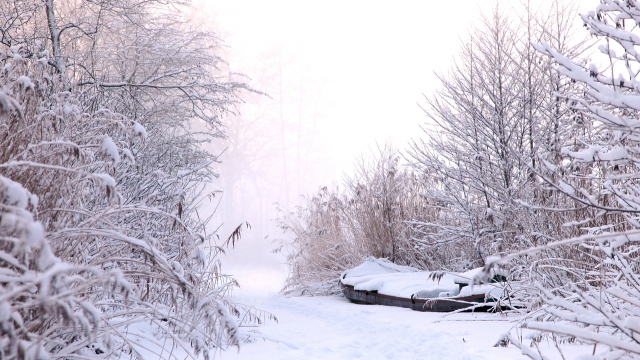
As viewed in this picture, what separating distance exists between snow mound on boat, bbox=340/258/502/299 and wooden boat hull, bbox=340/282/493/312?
0.17 feet

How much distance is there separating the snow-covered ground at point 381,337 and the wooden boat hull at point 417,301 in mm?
143

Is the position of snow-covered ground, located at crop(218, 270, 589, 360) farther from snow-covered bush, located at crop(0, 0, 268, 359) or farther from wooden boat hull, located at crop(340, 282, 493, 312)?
snow-covered bush, located at crop(0, 0, 268, 359)

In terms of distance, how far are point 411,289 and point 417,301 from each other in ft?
1.10

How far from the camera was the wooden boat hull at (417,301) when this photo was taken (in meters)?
5.06

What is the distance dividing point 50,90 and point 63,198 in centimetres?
199

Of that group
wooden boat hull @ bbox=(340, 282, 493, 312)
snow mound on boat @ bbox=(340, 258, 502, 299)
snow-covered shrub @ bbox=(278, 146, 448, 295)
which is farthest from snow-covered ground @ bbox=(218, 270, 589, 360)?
snow-covered shrub @ bbox=(278, 146, 448, 295)

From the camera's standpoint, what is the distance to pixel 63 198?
7.13 ft

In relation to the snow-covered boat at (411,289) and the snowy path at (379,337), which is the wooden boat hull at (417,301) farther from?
the snowy path at (379,337)

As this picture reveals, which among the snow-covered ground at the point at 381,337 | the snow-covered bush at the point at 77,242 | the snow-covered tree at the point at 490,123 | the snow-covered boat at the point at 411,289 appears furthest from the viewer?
the snow-covered tree at the point at 490,123

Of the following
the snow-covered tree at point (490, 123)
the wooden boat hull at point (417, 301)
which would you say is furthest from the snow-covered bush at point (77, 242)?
the snow-covered tree at point (490, 123)

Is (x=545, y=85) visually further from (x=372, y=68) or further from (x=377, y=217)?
(x=372, y=68)

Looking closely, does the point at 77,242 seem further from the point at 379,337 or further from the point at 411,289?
the point at 411,289

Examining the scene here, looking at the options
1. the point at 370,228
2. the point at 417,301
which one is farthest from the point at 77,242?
the point at 370,228

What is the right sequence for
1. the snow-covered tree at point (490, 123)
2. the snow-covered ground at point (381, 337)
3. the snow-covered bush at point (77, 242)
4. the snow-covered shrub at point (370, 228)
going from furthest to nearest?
the snow-covered shrub at point (370, 228), the snow-covered tree at point (490, 123), the snow-covered ground at point (381, 337), the snow-covered bush at point (77, 242)
